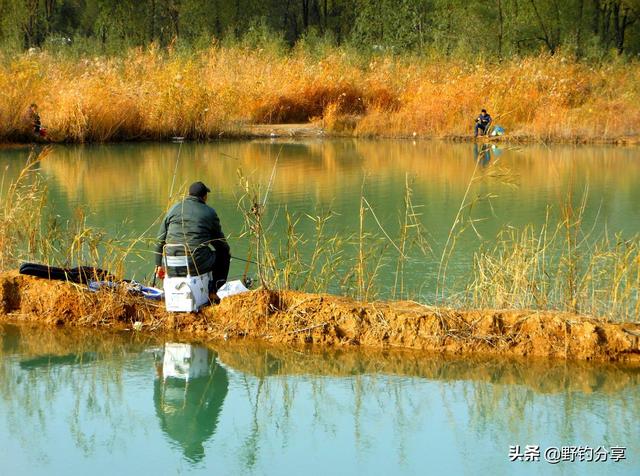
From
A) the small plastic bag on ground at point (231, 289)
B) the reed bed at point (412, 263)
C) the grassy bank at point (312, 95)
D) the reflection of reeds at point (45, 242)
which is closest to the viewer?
the reed bed at point (412, 263)

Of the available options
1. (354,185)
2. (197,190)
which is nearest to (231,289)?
(197,190)

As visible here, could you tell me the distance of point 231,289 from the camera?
743 centimetres

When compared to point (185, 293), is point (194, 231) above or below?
above

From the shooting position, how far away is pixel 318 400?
6.47 meters

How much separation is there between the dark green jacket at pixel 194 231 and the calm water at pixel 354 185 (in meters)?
0.86

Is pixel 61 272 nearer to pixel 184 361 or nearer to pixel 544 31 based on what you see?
pixel 184 361

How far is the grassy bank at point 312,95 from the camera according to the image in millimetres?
22266

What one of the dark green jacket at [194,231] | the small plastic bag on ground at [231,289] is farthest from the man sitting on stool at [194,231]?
the small plastic bag on ground at [231,289]

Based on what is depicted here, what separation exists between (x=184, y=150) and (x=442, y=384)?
1526 cm

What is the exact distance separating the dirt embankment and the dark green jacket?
388 millimetres

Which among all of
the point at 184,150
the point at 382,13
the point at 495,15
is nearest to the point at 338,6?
the point at 382,13

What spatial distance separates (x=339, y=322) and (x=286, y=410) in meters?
1.09

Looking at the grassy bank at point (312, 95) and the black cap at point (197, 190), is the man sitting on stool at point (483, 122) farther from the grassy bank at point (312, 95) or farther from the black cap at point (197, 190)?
the black cap at point (197, 190)

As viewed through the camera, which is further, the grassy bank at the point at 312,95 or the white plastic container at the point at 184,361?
the grassy bank at the point at 312,95
